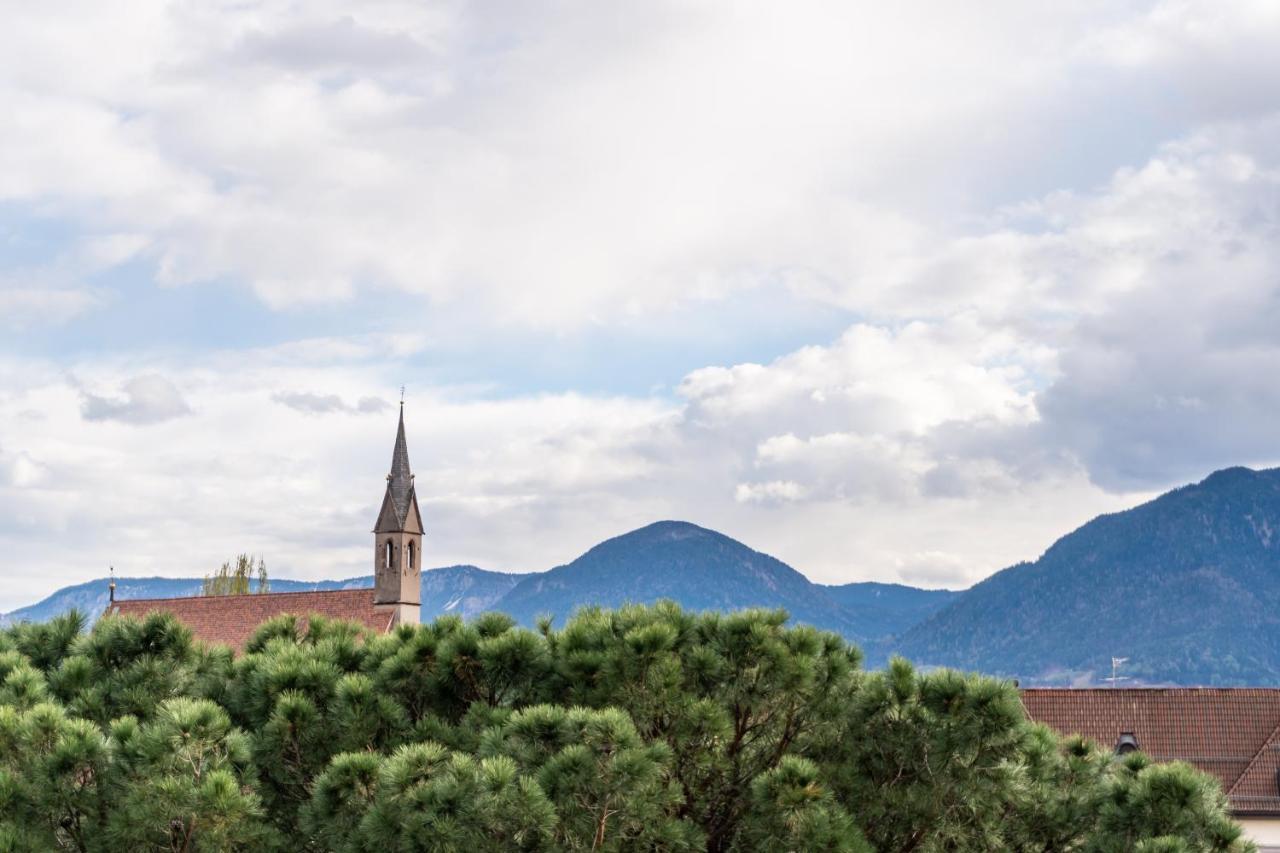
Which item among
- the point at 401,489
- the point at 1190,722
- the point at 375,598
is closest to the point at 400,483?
the point at 401,489

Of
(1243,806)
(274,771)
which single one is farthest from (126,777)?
(1243,806)

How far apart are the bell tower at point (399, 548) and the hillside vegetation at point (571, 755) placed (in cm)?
5387

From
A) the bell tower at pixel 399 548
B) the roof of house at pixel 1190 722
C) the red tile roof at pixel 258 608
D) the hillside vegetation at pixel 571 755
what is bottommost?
the roof of house at pixel 1190 722

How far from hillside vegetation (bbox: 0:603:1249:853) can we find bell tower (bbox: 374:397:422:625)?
53.9m

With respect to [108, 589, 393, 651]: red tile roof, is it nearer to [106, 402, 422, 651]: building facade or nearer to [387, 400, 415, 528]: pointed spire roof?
[106, 402, 422, 651]: building facade

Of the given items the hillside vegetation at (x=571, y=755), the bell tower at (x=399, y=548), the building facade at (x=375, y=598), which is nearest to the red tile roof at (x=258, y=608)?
the building facade at (x=375, y=598)

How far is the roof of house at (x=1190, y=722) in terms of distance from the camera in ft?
172

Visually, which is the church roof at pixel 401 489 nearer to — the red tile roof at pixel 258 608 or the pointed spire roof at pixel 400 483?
the pointed spire roof at pixel 400 483

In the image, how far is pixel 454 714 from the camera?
557 inches

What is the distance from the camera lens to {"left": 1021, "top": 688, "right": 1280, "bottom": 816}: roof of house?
2058 inches

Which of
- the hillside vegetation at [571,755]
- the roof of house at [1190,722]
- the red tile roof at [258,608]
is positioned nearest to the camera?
the hillside vegetation at [571,755]

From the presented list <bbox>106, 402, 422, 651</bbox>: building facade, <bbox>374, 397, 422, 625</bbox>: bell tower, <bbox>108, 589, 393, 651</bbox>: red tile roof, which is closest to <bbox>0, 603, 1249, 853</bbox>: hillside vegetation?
<bbox>106, 402, 422, 651</bbox>: building facade

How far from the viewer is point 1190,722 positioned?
178ft

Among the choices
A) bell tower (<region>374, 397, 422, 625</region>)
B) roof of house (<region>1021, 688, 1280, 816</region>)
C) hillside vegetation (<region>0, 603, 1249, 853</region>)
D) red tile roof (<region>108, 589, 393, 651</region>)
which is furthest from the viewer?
bell tower (<region>374, 397, 422, 625</region>)
